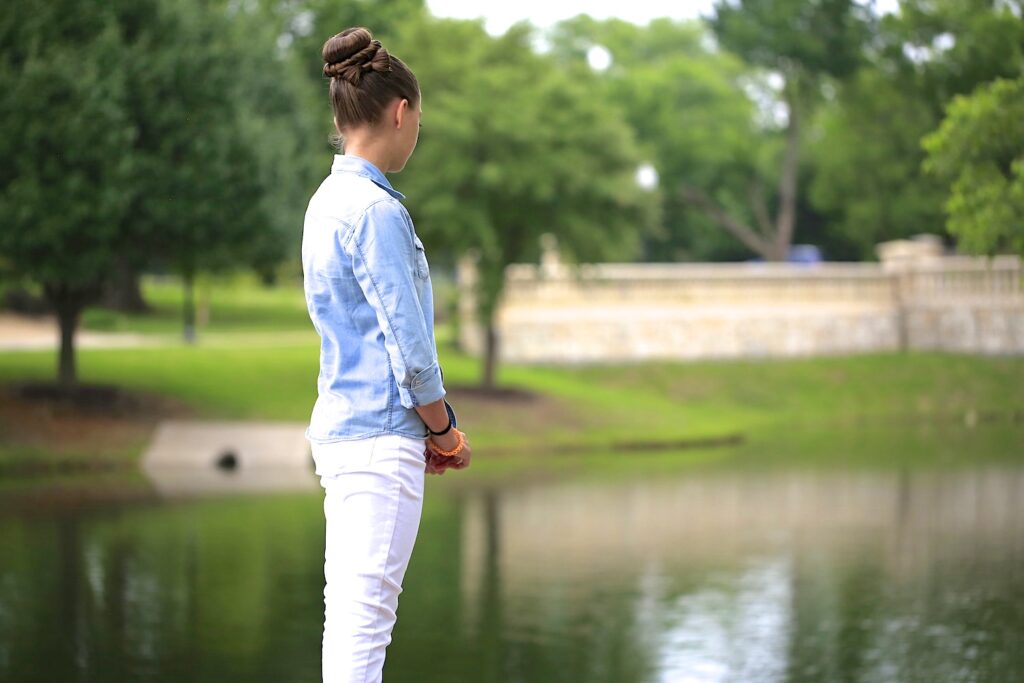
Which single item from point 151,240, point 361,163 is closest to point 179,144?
point 151,240

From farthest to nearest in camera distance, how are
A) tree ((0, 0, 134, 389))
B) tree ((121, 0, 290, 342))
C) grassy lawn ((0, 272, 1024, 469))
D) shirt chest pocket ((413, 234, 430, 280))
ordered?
grassy lawn ((0, 272, 1024, 469)) → tree ((121, 0, 290, 342)) → tree ((0, 0, 134, 389)) → shirt chest pocket ((413, 234, 430, 280))

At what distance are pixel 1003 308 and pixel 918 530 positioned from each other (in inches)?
957

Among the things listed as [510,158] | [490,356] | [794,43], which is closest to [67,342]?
[490,356]

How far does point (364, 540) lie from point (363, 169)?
3.22ft

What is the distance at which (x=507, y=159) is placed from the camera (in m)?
28.5

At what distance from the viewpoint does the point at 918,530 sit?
15.2 metres

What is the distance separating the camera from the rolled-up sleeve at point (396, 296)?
3809 millimetres

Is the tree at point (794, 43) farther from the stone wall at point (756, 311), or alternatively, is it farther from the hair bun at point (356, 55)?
the hair bun at point (356, 55)

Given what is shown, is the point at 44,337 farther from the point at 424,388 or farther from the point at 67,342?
the point at 424,388

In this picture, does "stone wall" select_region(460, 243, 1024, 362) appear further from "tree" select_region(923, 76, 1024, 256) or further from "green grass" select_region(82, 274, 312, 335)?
"tree" select_region(923, 76, 1024, 256)

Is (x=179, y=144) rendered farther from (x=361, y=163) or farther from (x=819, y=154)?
(x=819, y=154)

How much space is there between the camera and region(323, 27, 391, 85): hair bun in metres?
3.94

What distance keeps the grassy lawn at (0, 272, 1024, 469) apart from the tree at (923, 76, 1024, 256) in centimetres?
1222

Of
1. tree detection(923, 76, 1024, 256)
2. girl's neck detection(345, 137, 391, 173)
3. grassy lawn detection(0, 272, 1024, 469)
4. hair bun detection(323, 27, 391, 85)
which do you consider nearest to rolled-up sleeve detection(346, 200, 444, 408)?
girl's neck detection(345, 137, 391, 173)
